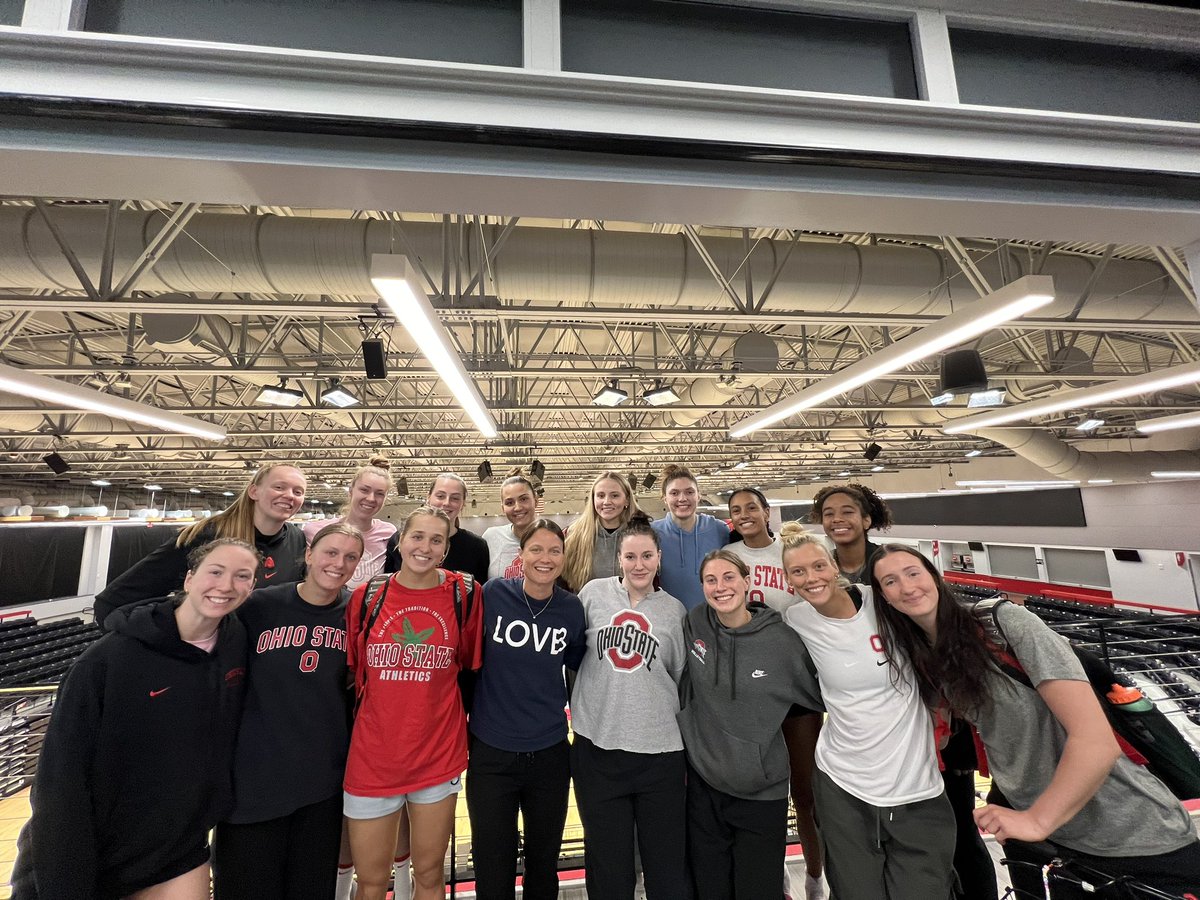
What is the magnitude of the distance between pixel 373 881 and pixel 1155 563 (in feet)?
65.3

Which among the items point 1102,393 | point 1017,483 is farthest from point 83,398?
point 1017,483

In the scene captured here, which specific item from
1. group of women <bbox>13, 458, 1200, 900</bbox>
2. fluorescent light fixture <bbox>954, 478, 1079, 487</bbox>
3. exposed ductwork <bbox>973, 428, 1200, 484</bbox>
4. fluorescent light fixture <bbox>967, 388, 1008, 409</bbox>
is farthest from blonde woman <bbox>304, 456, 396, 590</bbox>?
fluorescent light fixture <bbox>954, 478, 1079, 487</bbox>

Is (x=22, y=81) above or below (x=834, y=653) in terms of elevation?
above

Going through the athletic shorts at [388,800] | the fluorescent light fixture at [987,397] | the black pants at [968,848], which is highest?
the fluorescent light fixture at [987,397]

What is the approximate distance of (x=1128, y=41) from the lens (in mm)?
1181

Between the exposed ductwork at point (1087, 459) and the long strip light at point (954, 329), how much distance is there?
966cm

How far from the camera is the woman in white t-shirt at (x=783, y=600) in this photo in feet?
7.95

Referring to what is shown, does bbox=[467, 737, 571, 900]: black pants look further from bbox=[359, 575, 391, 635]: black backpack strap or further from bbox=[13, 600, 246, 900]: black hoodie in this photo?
bbox=[13, 600, 246, 900]: black hoodie

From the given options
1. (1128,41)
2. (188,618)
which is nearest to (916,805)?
(1128,41)

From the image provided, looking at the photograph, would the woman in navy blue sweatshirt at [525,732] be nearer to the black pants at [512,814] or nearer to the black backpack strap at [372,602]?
the black pants at [512,814]

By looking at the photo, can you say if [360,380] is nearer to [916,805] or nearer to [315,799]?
[315,799]

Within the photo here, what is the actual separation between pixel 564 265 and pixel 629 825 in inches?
177

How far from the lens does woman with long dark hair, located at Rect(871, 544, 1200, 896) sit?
5.21 ft

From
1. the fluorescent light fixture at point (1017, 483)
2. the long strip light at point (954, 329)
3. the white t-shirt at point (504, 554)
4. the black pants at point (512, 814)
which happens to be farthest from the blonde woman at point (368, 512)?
the fluorescent light fixture at point (1017, 483)
